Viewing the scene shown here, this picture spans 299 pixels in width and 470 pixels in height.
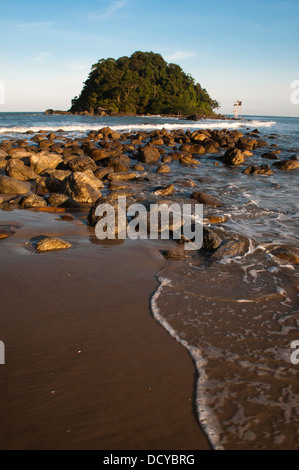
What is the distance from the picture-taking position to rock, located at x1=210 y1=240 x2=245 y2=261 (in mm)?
4074

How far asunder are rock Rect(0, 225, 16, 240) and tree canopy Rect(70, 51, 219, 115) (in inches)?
2703

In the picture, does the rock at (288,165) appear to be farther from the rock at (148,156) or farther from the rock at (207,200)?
the rock at (207,200)

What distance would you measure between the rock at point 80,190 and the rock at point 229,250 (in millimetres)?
3172

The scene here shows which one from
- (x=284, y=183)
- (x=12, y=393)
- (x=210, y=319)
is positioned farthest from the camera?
(x=284, y=183)

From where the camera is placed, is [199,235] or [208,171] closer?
[199,235]

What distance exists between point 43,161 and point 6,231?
Answer: 17.9 ft

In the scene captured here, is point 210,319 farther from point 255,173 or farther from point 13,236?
point 255,173

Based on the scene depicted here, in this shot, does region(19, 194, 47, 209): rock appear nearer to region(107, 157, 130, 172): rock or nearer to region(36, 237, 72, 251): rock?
region(36, 237, 72, 251): rock

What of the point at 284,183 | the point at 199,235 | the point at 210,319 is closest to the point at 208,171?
the point at 284,183

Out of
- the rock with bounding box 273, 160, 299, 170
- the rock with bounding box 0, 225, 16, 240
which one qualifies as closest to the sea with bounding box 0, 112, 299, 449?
the rock with bounding box 0, 225, 16, 240

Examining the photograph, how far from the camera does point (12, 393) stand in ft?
6.28
